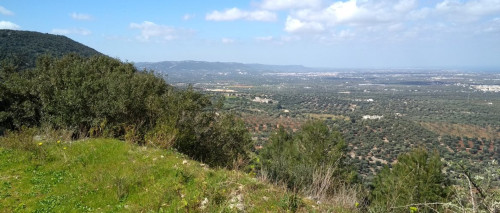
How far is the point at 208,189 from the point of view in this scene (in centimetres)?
627

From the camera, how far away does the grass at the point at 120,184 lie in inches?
230

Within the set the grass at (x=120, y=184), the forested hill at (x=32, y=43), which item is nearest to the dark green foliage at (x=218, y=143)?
the grass at (x=120, y=184)

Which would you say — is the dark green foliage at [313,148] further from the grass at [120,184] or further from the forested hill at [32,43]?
the forested hill at [32,43]

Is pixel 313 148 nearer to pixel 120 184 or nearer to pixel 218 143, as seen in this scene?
pixel 218 143

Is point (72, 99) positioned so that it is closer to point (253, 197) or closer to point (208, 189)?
point (208, 189)

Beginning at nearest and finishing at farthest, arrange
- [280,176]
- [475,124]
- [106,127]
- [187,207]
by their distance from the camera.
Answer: [187,207], [280,176], [106,127], [475,124]

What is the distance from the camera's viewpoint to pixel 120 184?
664 cm

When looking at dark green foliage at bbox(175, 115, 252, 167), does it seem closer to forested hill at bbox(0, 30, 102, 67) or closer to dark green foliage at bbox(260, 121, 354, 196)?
dark green foliage at bbox(260, 121, 354, 196)

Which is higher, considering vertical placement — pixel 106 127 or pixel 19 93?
pixel 19 93

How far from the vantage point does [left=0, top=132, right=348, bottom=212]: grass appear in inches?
230

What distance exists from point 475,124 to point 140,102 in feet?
272

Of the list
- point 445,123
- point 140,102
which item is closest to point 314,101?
point 445,123

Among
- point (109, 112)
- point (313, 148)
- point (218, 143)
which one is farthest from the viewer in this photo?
point (313, 148)

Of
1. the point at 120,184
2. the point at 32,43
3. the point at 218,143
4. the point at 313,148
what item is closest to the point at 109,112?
the point at 218,143
